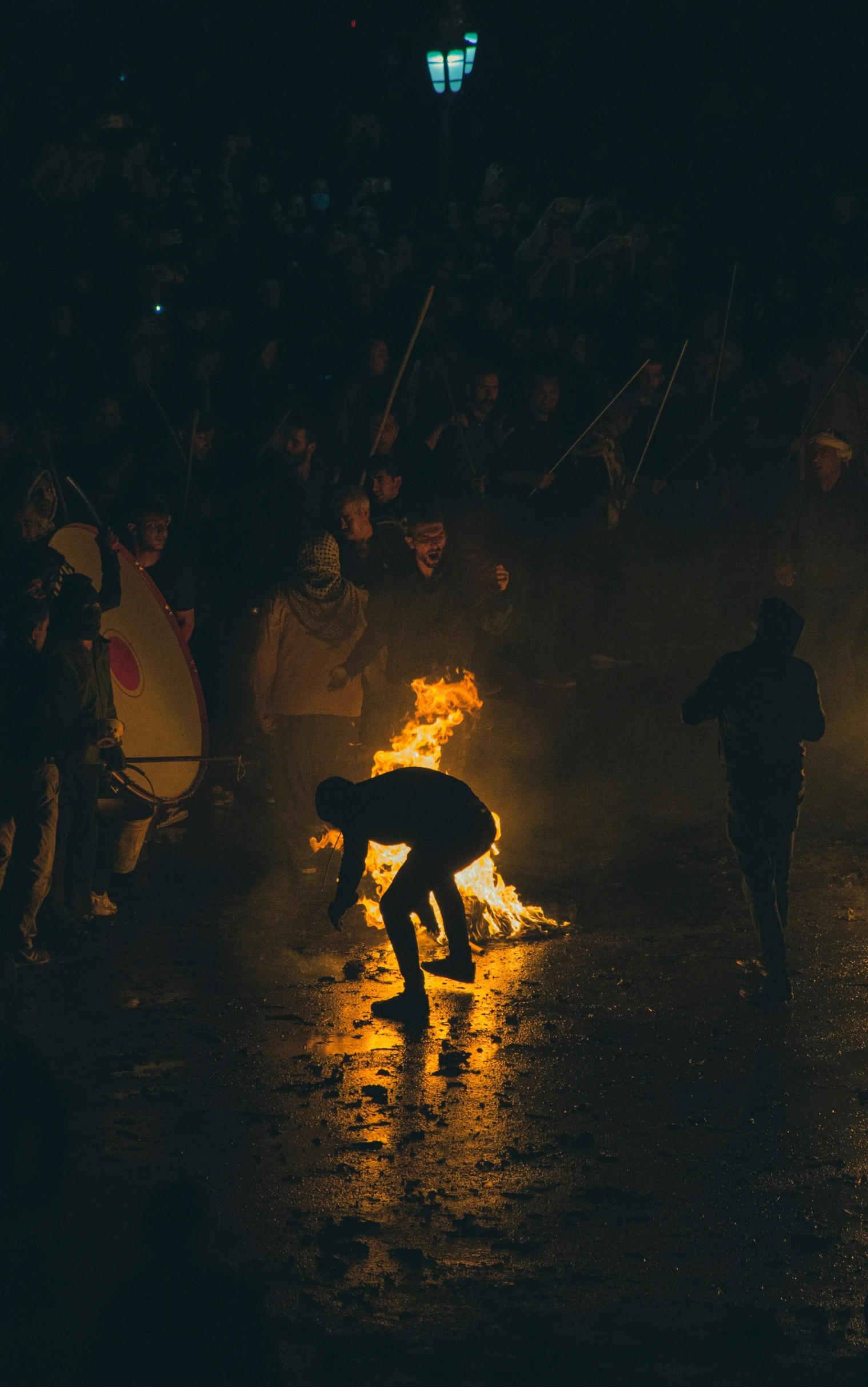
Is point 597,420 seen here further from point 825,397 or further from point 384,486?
point 384,486

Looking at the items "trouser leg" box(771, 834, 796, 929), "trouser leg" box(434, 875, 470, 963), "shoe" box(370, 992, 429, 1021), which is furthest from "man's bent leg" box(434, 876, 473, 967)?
"trouser leg" box(771, 834, 796, 929)

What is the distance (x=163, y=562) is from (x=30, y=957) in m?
3.21

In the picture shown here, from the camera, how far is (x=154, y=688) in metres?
8.98

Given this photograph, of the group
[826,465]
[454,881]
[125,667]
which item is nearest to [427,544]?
[125,667]

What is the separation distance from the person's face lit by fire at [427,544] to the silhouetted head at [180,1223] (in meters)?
6.44

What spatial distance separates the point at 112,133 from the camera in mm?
12812

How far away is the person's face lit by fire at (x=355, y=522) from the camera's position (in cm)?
934

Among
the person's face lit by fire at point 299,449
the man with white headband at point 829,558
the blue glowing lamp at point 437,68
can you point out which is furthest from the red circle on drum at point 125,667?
the blue glowing lamp at point 437,68

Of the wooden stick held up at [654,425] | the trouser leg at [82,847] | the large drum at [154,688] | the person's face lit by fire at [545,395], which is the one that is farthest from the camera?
the wooden stick held up at [654,425]

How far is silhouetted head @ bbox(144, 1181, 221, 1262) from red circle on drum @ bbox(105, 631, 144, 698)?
570 cm

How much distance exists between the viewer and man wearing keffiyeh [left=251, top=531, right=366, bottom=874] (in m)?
9.30

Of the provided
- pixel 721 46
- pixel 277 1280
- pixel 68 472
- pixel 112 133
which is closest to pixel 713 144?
pixel 721 46

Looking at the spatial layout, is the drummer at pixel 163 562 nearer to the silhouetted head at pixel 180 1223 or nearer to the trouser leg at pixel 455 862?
the trouser leg at pixel 455 862

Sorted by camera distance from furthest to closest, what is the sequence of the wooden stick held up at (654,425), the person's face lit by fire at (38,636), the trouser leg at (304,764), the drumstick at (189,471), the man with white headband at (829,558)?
the wooden stick held up at (654,425), the man with white headband at (829,558), the drumstick at (189,471), the trouser leg at (304,764), the person's face lit by fire at (38,636)
